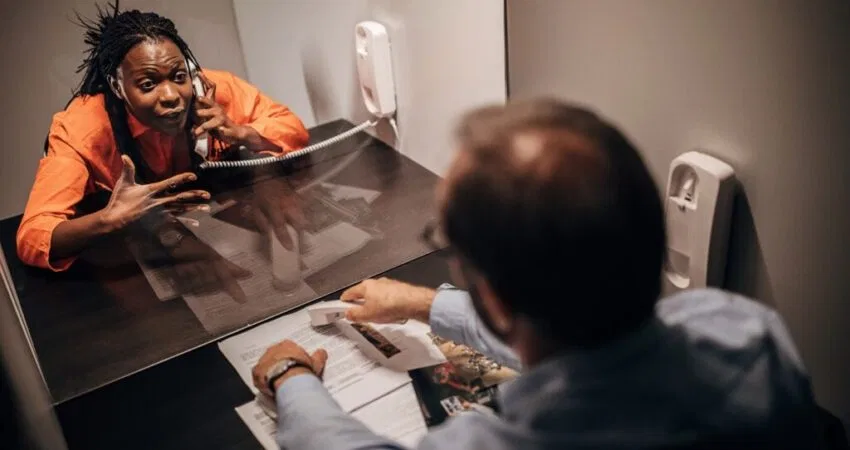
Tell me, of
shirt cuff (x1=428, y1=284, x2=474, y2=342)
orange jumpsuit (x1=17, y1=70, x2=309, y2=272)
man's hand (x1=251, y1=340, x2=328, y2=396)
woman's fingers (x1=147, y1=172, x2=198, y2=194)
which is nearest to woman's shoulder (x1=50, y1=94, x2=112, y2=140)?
orange jumpsuit (x1=17, y1=70, x2=309, y2=272)

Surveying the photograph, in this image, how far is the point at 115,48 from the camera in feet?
3.79

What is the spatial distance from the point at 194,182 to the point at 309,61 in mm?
414

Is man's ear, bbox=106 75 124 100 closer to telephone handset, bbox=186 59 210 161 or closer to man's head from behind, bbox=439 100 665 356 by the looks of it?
telephone handset, bbox=186 59 210 161

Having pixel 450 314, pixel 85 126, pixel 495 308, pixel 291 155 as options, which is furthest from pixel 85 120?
pixel 495 308

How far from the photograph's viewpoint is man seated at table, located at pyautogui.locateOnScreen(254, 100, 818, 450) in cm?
45

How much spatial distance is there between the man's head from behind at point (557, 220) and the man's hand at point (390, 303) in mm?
401

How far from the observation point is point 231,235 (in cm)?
123

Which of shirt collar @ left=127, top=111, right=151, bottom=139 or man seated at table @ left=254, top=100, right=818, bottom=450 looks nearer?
man seated at table @ left=254, top=100, right=818, bottom=450

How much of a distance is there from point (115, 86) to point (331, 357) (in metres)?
0.61

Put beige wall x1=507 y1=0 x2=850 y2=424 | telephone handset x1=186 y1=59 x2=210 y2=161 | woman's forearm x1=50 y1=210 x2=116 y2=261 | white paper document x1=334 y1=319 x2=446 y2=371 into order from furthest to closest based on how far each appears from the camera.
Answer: telephone handset x1=186 y1=59 x2=210 y2=161, woman's forearm x1=50 y1=210 x2=116 y2=261, white paper document x1=334 y1=319 x2=446 y2=371, beige wall x1=507 y1=0 x2=850 y2=424

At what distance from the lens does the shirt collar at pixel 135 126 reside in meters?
1.20

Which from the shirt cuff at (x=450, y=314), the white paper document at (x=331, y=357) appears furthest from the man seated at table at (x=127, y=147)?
the shirt cuff at (x=450, y=314)

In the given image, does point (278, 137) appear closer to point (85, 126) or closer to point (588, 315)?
point (85, 126)

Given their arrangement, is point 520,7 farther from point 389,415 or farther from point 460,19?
point 389,415
